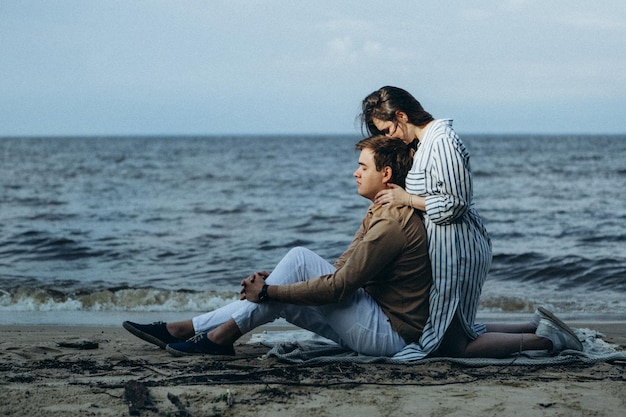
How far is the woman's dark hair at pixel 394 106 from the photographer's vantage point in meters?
4.22

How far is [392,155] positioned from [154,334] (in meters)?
1.79

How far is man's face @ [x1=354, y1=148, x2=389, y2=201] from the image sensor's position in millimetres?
4156

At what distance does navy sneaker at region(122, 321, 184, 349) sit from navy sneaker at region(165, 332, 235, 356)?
0.14 m

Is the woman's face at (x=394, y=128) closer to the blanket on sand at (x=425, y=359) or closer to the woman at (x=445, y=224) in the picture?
the woman at (x=445, y=224)

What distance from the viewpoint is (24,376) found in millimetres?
3926

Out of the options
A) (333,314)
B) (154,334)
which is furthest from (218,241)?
(333,314)

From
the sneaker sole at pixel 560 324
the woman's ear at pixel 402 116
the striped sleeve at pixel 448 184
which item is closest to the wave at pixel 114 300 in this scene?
the sneaker sole at pixel 560 324

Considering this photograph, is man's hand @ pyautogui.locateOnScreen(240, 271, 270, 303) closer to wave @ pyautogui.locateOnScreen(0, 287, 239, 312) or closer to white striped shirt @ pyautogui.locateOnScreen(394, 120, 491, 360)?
white striped shirt @ pyautogui.locateOnScreen(394, 120, 491, 360)

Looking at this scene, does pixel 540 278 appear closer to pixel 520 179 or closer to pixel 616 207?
pixel 616 207

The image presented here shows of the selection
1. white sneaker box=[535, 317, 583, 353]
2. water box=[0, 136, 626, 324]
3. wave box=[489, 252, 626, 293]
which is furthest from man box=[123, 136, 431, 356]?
wave box=[489, 252, 626, 293]

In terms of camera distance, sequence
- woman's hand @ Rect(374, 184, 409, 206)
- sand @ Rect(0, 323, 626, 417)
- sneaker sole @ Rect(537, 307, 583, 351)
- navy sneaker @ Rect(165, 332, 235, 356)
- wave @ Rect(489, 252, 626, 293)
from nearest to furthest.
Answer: sand @ Rect(0, 323, 626, 417) < woman's hand @ Rect(374, 184, 409, 206) < navy sneaker @ Rect(165, 332, 235, 356) < sneaker sole @ Rect(537, 307, 583, 351) < wave @ Rect(489, 252, 626, 293)

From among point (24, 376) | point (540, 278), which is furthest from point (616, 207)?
point (24, 376)

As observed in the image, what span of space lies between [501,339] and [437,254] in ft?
2.44

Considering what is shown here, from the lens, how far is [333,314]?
13.7ft
